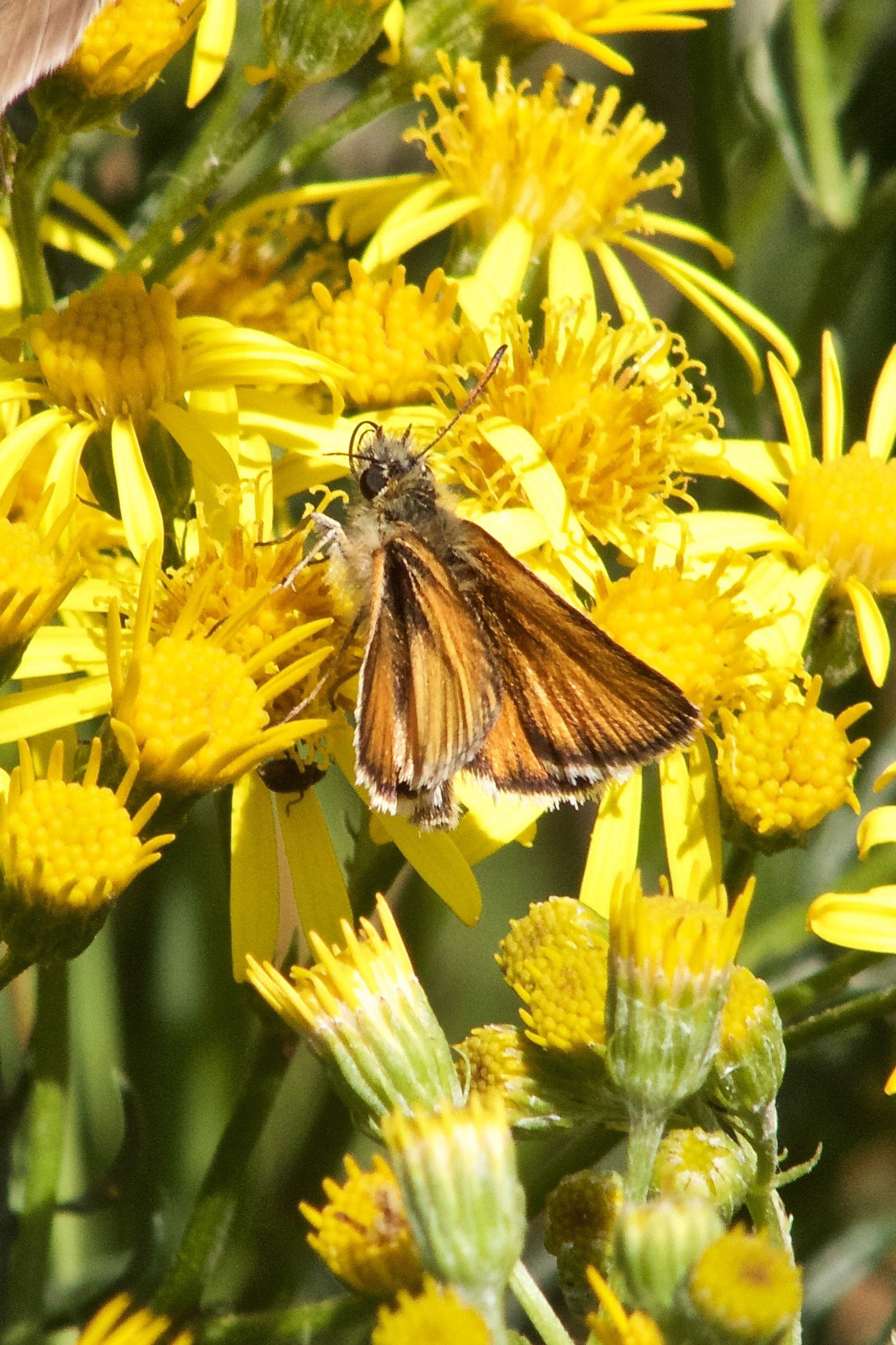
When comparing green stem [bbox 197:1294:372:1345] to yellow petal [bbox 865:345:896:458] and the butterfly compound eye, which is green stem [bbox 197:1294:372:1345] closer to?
the butterfly compound eye

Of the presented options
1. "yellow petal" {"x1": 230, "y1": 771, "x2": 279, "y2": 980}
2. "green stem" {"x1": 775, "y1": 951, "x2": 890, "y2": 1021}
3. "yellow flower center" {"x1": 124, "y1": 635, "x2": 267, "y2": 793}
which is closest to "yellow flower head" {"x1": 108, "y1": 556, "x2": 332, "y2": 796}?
"yellow flower center" {"x1": 124, "y1": 635, "x2": 267, "y2": 793}

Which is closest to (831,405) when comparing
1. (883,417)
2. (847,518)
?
(883,417)

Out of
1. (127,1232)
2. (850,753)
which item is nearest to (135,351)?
(850,753)

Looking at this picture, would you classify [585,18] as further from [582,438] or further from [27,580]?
[27,580]

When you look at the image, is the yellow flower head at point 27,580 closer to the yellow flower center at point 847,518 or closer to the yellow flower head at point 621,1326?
the yellow flower head at point 621,1326

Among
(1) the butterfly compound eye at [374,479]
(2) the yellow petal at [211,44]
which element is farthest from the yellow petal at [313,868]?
(2) the yellow petal at [211,44]

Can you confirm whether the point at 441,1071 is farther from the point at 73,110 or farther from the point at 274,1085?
the point at 73,110
